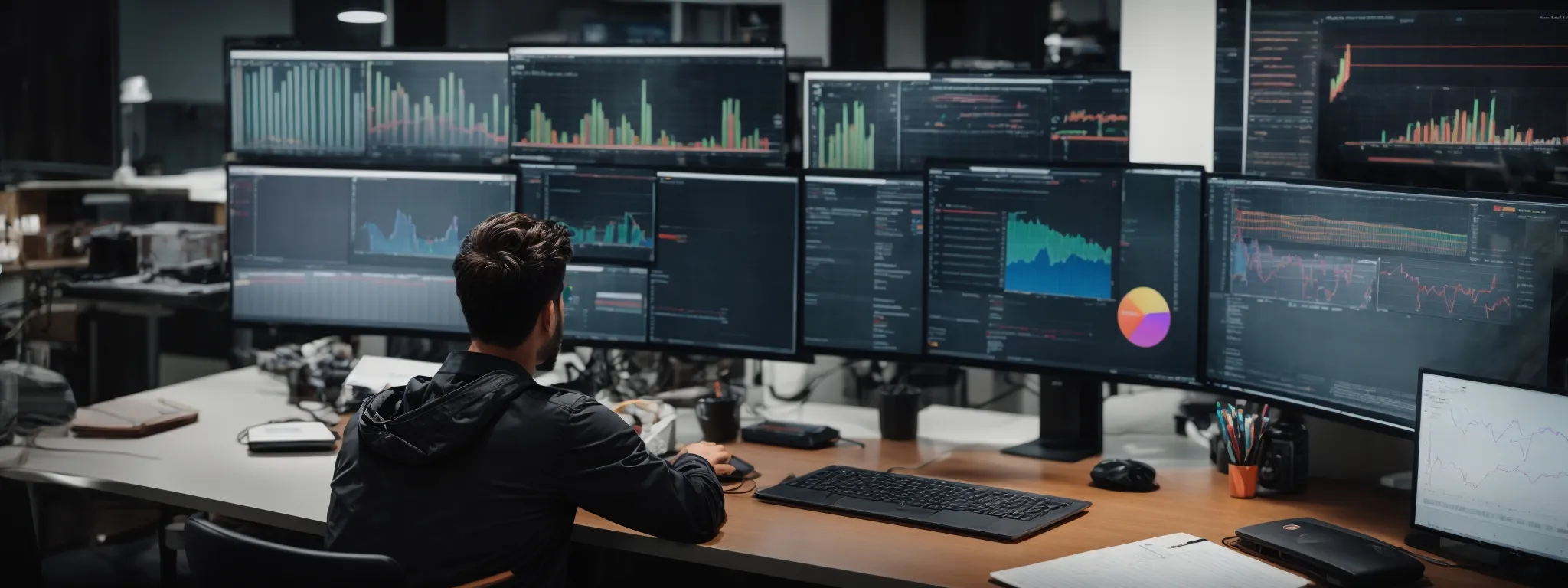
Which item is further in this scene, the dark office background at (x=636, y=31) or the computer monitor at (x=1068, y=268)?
the dark office background at (x=636, y=31)

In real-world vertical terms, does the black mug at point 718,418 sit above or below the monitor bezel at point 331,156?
below

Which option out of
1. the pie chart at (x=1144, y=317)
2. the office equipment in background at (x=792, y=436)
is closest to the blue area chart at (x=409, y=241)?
the office equipment in background at (x=792, y=436)

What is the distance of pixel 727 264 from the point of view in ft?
9.05

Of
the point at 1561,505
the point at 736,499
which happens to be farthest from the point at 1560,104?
the point at 736,499

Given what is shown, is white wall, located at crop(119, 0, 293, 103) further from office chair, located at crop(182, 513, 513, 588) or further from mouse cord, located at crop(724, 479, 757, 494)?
office chair, located at crop(182, 513, 513, 588)

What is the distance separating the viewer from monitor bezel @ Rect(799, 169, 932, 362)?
2.62m

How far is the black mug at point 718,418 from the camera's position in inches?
107

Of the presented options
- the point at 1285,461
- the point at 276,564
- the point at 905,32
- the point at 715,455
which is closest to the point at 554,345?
the point at 715,455

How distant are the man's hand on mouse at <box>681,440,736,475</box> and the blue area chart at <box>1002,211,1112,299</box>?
0.63 meters

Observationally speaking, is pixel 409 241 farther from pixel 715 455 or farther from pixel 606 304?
pixel 715 455

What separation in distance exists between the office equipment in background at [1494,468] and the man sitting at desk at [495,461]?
1.07 m

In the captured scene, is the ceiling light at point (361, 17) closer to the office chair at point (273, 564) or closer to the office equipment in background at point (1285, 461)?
the office chair at point (273, 564)

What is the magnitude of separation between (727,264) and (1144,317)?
82cm

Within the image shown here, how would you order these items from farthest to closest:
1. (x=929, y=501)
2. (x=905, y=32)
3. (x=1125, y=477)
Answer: (x=905, y=32)
(x=1125, y=477)
(x=929, y=501)
